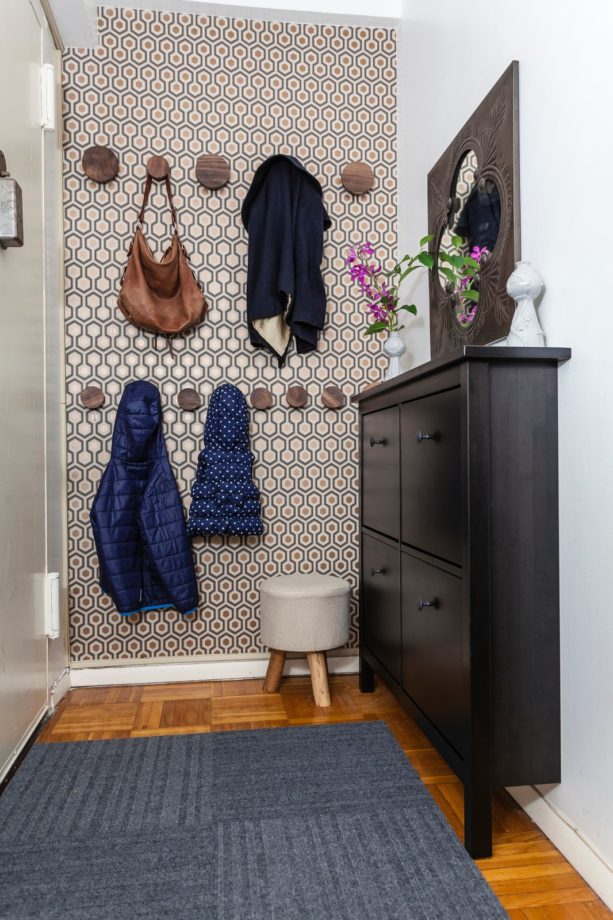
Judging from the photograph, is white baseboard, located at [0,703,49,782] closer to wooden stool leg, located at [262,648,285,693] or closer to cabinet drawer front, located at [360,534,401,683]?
wooden stool leg, located at [262,648,285,693]

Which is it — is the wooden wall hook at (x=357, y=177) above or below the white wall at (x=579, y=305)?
above

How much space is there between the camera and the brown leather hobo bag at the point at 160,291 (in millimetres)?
2592

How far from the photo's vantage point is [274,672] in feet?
8.34

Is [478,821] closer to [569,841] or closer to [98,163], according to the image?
[569,841]

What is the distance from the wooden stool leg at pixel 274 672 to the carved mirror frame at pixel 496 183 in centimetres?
124

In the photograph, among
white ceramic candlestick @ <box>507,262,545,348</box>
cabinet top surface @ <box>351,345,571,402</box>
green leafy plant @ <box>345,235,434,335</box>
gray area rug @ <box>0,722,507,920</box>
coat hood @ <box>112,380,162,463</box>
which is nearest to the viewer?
gray area rug @ <box>0,722,507,920</box>

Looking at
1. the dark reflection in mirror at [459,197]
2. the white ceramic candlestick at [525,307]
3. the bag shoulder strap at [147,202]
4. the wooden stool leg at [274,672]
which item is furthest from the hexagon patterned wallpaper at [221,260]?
the white ceramic candlestick at [525,307]

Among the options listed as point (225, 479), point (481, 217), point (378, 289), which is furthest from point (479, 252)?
point (225, 479)

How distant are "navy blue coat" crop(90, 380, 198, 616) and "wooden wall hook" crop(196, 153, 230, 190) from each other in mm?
810

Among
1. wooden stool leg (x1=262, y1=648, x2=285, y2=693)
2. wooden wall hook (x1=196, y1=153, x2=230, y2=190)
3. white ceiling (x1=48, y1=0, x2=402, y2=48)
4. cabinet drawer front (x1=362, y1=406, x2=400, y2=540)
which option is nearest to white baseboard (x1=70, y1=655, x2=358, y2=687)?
wooden stool leg (x1=262, y1=648, x2=285, y2=693)

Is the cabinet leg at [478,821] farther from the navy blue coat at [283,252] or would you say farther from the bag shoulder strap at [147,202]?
the bag shoulder strap at [147,202]

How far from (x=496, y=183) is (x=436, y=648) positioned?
3.96 feet

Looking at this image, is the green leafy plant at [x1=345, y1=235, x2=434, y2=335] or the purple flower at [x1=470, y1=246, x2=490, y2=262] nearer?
the purple flower at [x1=470, y1=246, x2=490, y2=262]

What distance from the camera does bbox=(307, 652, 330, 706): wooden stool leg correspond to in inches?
94.1
